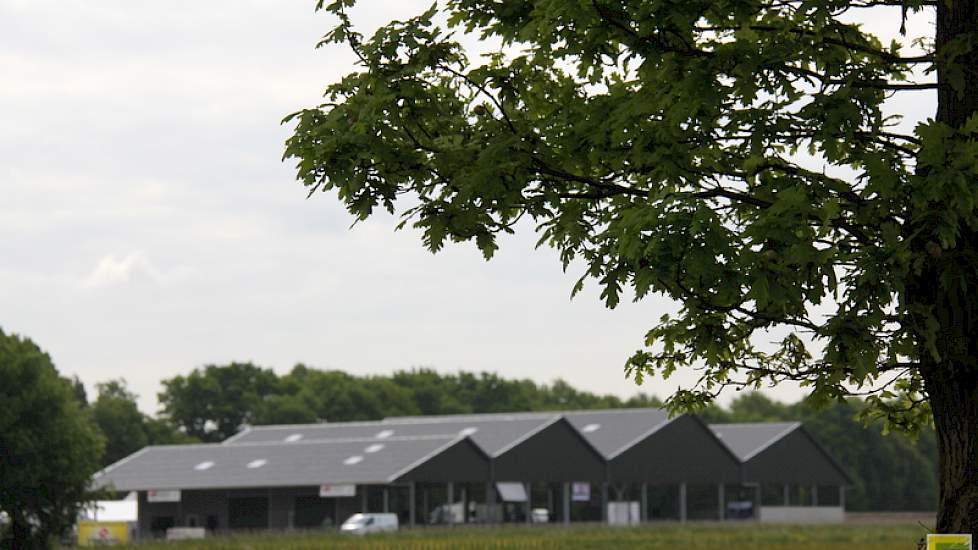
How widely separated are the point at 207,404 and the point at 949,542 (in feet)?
374

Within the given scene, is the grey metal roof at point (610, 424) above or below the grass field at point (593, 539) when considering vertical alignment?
above

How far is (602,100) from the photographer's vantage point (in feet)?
41.7

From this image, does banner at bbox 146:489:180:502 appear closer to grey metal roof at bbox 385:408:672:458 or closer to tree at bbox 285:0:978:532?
grey metal roof at bbox 385:408:672:458

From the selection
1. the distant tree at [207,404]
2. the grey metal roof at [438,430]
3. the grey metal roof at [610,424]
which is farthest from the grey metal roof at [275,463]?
the distant tree at [207,404]

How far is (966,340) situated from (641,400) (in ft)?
442

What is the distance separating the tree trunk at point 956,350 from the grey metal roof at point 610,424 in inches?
2411

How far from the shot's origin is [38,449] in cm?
3828

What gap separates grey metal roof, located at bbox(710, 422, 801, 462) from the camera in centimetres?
8356

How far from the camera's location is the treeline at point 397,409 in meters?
111

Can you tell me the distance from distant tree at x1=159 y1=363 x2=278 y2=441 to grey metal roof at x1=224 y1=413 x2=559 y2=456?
3599cm

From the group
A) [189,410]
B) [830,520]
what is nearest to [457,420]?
[830,520]

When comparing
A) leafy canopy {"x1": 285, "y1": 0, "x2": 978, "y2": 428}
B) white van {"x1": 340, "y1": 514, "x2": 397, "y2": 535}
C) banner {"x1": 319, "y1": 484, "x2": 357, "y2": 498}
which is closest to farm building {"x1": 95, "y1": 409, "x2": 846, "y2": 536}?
banner {"x1": 319, "y1": 484, "x2": 357, "y2": 498}

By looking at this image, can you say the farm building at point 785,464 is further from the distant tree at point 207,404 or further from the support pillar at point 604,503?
the distant tree at point 207,404

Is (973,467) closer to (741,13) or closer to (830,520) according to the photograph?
(741,13)
